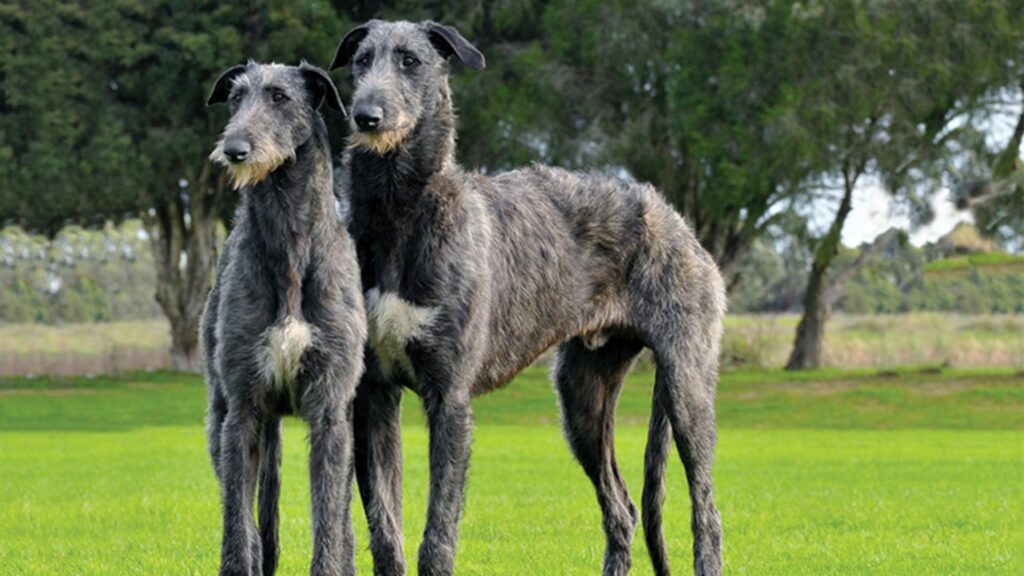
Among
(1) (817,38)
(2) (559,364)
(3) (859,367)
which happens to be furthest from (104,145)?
(2) (559,364)

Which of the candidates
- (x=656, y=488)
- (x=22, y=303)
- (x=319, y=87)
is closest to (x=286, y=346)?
(x=319, y=87)

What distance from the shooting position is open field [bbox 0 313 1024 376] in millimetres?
41562

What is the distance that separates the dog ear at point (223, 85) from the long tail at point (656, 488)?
3.38m

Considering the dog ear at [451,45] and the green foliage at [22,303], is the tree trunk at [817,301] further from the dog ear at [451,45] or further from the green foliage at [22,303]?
the dog ear at [451,45]

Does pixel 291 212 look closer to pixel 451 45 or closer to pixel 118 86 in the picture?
pixel 451 45

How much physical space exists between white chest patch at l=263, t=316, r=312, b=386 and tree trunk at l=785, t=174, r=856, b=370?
31245mm

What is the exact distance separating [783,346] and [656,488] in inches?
1424

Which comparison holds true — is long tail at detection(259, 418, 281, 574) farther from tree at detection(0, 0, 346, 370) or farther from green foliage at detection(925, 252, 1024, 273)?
green foliage at detection(925, 252, 1024, 273)

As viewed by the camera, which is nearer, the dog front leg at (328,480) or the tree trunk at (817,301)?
the dog front leg at (328,480)

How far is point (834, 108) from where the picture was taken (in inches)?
1382

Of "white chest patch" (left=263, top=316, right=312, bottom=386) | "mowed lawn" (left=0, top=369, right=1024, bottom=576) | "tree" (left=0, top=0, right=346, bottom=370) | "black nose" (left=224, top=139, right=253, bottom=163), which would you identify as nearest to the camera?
"black nose" (left=224, top=139, right=253, bottom=163)

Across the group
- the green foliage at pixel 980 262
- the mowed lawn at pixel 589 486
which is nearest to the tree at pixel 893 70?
the green foliage at pixel 980 262

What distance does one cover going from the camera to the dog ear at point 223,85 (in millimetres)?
7426

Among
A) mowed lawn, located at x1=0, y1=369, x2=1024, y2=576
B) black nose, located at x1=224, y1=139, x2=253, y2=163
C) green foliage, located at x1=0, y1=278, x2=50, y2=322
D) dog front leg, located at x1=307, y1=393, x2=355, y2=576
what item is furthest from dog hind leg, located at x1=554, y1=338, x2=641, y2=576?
green foliage, located at x1=0, y1=278, x2=50, y2=322
